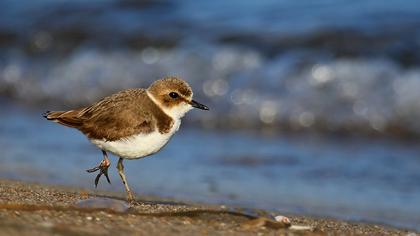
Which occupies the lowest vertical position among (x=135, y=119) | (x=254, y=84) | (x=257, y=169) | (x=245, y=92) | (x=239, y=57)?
(x=135, y=119)

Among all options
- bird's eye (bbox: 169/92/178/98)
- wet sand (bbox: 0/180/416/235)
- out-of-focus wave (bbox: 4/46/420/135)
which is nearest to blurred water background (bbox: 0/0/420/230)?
out-of-focus wave (bbox: 4/46/420/135)

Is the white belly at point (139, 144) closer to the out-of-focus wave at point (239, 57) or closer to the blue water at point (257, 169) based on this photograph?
the blue water at point (257, 169)

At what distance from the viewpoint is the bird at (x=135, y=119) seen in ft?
20.7

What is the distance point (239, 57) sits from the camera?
43.1 feet

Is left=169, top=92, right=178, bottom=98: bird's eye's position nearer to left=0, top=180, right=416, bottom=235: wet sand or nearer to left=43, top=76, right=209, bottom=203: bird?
left=43, top=76, right=209, bottom=203: bird

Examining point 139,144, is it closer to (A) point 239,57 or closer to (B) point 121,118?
(B) point 121,118

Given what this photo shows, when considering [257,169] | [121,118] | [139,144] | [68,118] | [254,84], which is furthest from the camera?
[254,84]

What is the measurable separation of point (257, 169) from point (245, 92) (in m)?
3.27

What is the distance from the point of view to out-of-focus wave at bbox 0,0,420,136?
11820 millimetres

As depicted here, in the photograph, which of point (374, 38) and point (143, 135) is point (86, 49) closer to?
point (374, 38)

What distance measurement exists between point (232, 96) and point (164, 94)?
589 centimetres

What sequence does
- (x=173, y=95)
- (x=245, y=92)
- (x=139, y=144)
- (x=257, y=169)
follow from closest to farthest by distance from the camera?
(x=139, y=144) < (x=173, y=95) < (x=257, y=169) < (x=245, y=92)

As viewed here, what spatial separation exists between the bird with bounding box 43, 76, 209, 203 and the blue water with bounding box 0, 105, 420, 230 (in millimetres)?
1399

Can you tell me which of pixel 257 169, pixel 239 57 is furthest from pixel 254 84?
pixel 257 169
